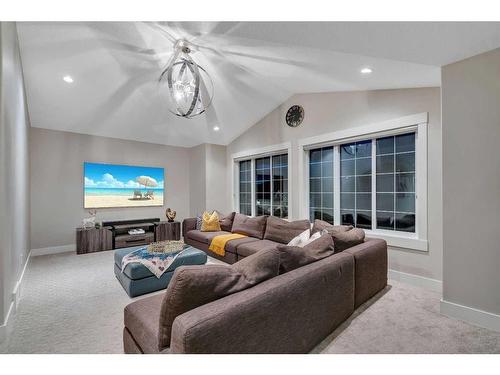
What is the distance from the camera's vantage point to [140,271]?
8.87 feet

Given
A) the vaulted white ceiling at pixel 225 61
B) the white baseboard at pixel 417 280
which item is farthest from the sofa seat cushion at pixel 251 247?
the vaulted white ceiling at pixel 225 61

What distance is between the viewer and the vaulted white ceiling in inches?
→ 74.4

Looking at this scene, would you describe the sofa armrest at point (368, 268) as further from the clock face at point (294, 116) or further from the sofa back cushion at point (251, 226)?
the clock face at point (294, 116)

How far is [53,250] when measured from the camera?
4.61 metres

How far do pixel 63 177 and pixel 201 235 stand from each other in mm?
3130

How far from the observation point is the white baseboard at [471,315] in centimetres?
203

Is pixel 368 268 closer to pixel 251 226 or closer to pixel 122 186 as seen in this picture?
pixel 251 226

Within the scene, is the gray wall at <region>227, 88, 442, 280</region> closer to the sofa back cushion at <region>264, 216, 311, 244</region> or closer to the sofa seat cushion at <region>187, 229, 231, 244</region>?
the sofa back cushion at <region>264, 216, 311, 244</region>

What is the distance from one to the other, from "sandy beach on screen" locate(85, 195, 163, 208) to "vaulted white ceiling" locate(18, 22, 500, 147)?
146cm

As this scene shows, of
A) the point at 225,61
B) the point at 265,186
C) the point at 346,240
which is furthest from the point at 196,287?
the point at 265,186
